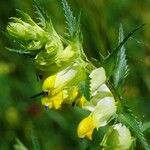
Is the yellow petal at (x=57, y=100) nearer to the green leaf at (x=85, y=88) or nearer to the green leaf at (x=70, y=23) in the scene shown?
the green leaf at (x=85, y=88)

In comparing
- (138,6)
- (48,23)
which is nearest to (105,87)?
(48,23)

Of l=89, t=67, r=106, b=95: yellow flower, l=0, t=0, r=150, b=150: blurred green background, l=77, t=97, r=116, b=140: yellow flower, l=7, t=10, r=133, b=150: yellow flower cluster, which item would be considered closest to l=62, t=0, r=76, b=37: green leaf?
l=7, t=10, r=133, b=150: yellow flower cluster

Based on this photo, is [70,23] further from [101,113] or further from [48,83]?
[101,113]

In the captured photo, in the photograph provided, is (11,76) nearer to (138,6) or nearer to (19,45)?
(138,6)

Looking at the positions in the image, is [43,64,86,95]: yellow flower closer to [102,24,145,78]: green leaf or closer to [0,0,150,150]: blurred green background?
[102,24,145,78]: green leaf

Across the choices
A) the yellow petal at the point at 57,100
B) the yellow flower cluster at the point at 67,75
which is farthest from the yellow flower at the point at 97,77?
the yellow petal at the point at 57,100

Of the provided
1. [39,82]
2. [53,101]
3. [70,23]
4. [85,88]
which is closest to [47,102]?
[53,101]
